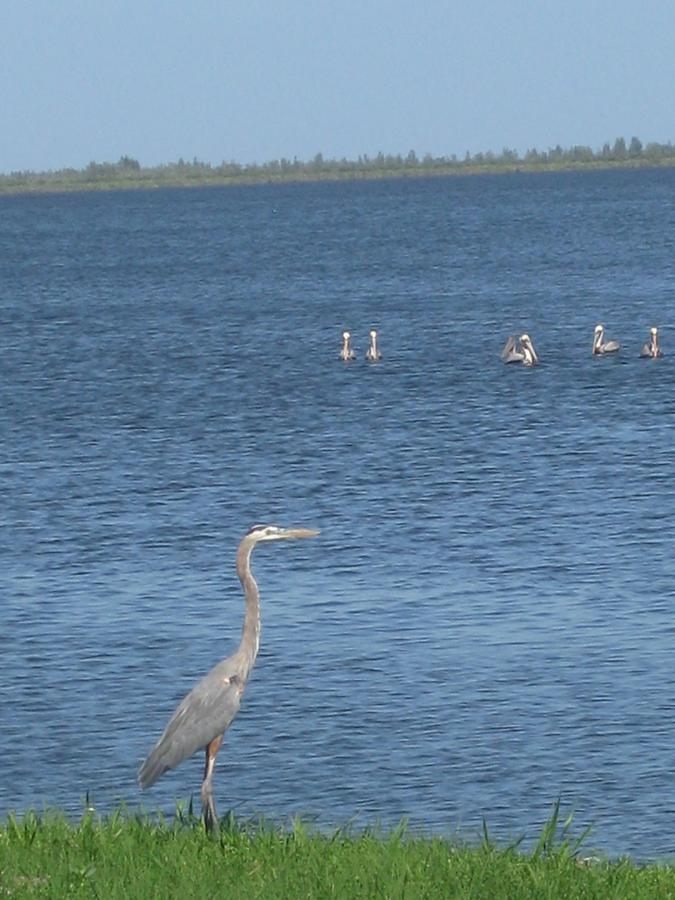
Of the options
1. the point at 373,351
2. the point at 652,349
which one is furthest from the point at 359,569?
the point at 373,351

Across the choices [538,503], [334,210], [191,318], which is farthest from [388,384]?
[334,210]

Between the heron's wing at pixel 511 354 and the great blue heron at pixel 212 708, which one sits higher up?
the great blue heron at pixel 212 708

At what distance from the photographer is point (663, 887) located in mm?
10805

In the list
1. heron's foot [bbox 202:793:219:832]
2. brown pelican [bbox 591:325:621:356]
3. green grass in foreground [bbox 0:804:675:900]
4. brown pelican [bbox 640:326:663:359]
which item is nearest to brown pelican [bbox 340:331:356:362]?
brown pelican [bbox 591:325:621:356]

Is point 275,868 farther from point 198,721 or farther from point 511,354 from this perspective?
point 511,354

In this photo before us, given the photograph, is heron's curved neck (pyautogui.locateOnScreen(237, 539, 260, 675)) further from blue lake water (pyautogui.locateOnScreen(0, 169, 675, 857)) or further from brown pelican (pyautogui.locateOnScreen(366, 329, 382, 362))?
brown pelican (pyautogui.locateOnScreen(366, 329, 382, 362))

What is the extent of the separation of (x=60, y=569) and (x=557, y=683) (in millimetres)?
8824

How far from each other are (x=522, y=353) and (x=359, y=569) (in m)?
25.3

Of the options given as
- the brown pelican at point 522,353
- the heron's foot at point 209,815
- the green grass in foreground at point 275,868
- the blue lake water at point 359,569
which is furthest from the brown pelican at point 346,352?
the green grass in foreground at point 275,868

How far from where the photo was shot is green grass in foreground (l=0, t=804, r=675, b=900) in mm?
10102

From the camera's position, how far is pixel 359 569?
27375 millimetres

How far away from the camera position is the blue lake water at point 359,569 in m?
18.9

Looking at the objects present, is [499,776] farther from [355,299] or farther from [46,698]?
[355,299]

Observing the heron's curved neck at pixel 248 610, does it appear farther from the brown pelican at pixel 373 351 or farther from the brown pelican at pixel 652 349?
the brown pelican at pixel 373 351
